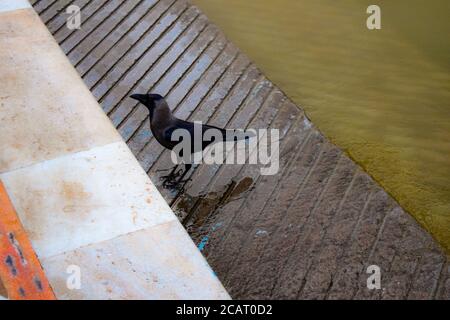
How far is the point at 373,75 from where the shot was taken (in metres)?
6.11

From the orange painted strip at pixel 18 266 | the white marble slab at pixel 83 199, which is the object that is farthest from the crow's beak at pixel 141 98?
the orange painted strip at pixel 18 266

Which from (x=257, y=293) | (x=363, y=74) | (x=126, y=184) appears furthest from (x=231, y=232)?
(x=363, y=74)

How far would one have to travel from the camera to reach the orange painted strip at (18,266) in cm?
309

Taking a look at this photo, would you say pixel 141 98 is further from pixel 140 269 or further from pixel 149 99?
pixel 140 269

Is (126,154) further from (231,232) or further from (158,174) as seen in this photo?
(231,232)

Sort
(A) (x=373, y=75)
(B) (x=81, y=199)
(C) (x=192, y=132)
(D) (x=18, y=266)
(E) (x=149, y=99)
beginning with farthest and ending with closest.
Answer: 1. (A) (x=373, y=75)
2. (E) (x=149, y=99)
3. (C) (x=192, y=132)
4. (B) (x=81, y=199)
5. (D) (x=18, y=266)

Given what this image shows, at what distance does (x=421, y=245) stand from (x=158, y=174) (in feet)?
6.26

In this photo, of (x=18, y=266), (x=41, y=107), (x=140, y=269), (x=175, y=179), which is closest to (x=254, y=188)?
(x=175, y=179)

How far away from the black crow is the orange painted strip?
1.36 m

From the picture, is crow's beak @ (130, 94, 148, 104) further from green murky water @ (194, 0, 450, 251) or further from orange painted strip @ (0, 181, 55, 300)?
orange painted strip @ (0, 181, 55, 300)

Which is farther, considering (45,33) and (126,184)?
(45,33)

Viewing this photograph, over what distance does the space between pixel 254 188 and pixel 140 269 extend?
1.36 metres

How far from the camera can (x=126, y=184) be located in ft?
12.5

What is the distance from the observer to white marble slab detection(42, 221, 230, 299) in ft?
10.6
